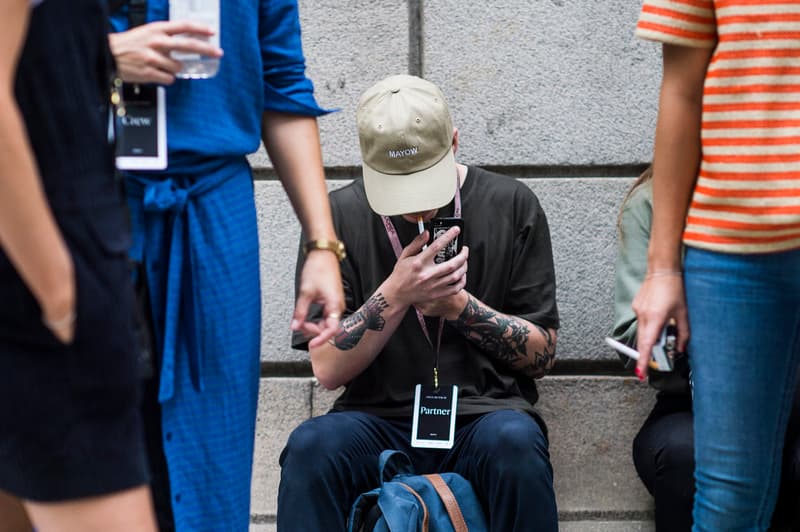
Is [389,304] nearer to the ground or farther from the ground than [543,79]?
nearer to the ground

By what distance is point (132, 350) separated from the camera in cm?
146

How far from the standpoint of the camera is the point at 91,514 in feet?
4.74

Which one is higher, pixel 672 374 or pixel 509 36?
pixel 509 36

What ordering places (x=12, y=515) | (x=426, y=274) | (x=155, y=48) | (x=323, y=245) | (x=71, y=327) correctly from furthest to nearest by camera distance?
(x=426, y=274) < (x=323, y=245) < (x=155, y=48) < (x=12, y=515) < (x=71, y=327)

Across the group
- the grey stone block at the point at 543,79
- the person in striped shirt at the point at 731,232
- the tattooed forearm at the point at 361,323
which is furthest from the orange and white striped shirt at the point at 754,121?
the grey stone block at the point at 543,79

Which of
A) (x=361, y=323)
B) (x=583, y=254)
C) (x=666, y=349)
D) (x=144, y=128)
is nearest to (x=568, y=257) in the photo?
(x=583, y=254)

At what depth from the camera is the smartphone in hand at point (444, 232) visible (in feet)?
10.0

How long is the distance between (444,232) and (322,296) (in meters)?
0.97

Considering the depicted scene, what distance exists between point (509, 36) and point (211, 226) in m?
2.00

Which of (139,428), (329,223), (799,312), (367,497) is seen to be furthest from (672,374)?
(139,428)

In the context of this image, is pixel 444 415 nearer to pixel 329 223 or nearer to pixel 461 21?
pixel 329 223

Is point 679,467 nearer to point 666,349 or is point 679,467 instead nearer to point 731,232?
point 666,349

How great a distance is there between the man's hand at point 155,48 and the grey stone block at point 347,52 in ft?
6.26

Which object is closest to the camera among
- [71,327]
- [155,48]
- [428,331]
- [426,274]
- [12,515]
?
[71,327]
